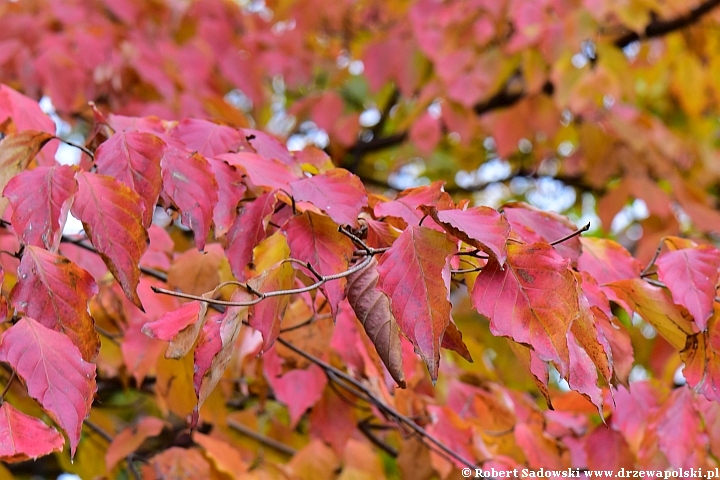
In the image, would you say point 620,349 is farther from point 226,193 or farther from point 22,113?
point 22,113

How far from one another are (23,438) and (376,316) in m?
0.30

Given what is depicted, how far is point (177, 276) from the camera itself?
1031 mm

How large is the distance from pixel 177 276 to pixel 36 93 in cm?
104

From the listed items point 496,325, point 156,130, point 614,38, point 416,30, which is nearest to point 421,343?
point 496,325

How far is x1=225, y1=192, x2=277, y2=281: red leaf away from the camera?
733 mm

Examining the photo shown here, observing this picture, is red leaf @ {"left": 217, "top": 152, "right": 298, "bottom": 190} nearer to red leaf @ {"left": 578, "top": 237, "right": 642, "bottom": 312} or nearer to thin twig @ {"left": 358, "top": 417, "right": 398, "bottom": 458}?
red leaf @ {"left": 578, "top": 237, "right": 642, "bottom": 312}

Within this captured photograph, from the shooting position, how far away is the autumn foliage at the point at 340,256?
632 millimetres

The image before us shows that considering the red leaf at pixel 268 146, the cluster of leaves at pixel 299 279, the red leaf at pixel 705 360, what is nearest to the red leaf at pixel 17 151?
the cluster of leaves at pixel 299 279

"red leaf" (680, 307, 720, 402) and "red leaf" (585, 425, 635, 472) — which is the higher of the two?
"red leaf" (680, 307, 720, 402)

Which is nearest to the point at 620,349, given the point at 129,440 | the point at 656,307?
the point at 656,307

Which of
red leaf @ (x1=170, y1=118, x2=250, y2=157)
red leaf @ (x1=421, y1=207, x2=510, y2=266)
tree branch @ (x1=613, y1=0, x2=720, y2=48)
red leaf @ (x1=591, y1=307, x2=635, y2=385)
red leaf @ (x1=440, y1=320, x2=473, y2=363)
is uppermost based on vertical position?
red leaf @ (x1=421, y1=207, x2=510, y2=266)

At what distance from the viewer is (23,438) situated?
60 cm

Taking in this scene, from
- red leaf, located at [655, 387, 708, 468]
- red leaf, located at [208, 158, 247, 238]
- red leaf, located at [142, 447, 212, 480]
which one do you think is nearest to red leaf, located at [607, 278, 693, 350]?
red leaf, located at [655, 387, 708, 468]

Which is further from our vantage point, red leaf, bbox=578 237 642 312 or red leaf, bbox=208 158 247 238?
red leaf, bbox=578 237 642 312
